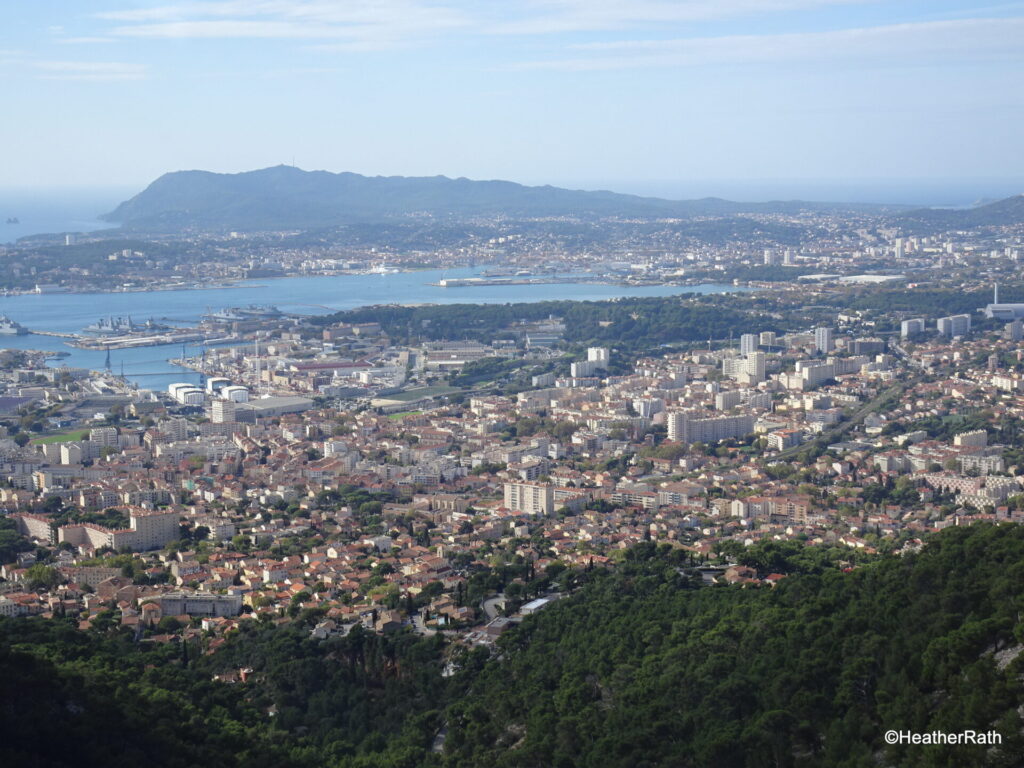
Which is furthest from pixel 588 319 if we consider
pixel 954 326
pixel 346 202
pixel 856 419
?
pixel 346 202

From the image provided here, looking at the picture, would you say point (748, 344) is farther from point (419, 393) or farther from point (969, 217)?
point (969, 217)

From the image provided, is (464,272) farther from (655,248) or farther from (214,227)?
(214,227)

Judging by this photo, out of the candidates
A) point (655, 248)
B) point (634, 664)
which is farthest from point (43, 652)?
point (655, 248)

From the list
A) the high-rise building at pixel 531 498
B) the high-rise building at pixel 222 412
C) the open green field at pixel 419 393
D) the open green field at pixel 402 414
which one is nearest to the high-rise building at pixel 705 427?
the open green field at pixel 402 414

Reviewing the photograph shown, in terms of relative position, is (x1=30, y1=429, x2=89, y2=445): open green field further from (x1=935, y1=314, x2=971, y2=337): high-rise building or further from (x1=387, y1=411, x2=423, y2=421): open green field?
(x1=935, y1=314, x2=971, y2=337): high-rise building

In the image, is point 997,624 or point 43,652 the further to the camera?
point 43,652

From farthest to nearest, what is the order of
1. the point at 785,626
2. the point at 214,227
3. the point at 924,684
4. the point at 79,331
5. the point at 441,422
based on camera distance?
1. the point at 214,227
2. the point at 79,331
3. the point at 441,422
4. the point at 785,626
5. the point at 924,684

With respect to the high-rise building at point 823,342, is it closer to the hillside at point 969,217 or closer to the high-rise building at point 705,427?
the high-rise building at point 705,427
